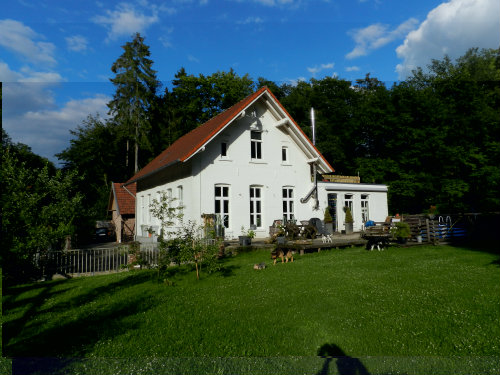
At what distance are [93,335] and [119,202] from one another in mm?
25001

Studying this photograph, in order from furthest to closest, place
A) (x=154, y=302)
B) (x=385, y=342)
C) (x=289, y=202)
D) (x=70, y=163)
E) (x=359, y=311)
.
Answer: (x=70, y=163)
(x=289, y=202)
(x=154, y=302)
(x=359, y=311)
(x=385, y=342)

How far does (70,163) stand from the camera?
3903 centimetres

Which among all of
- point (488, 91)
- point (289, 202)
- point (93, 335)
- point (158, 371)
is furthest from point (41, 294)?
point (488, 91)

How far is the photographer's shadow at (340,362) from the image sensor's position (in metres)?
4.28

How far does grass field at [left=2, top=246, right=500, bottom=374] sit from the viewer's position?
461 centimetres

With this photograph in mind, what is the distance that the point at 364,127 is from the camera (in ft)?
115

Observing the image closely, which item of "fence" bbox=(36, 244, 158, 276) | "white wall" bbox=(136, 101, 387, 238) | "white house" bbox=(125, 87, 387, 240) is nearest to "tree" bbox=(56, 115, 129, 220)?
"white house" bbox=(125, 87, 387, 240)

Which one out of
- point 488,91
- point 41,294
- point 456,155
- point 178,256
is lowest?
point 41,294

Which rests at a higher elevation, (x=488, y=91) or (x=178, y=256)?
(x=488, y=91)

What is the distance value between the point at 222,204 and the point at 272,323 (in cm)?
1344

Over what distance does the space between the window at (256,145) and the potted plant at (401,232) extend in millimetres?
8325

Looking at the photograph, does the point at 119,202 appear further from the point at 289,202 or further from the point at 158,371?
the point at 158,371

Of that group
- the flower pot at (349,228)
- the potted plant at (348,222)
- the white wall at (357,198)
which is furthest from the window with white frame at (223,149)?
the flower pot at (349,228)

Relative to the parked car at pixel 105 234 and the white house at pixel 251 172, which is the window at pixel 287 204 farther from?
the parked car at pixel 105 234
